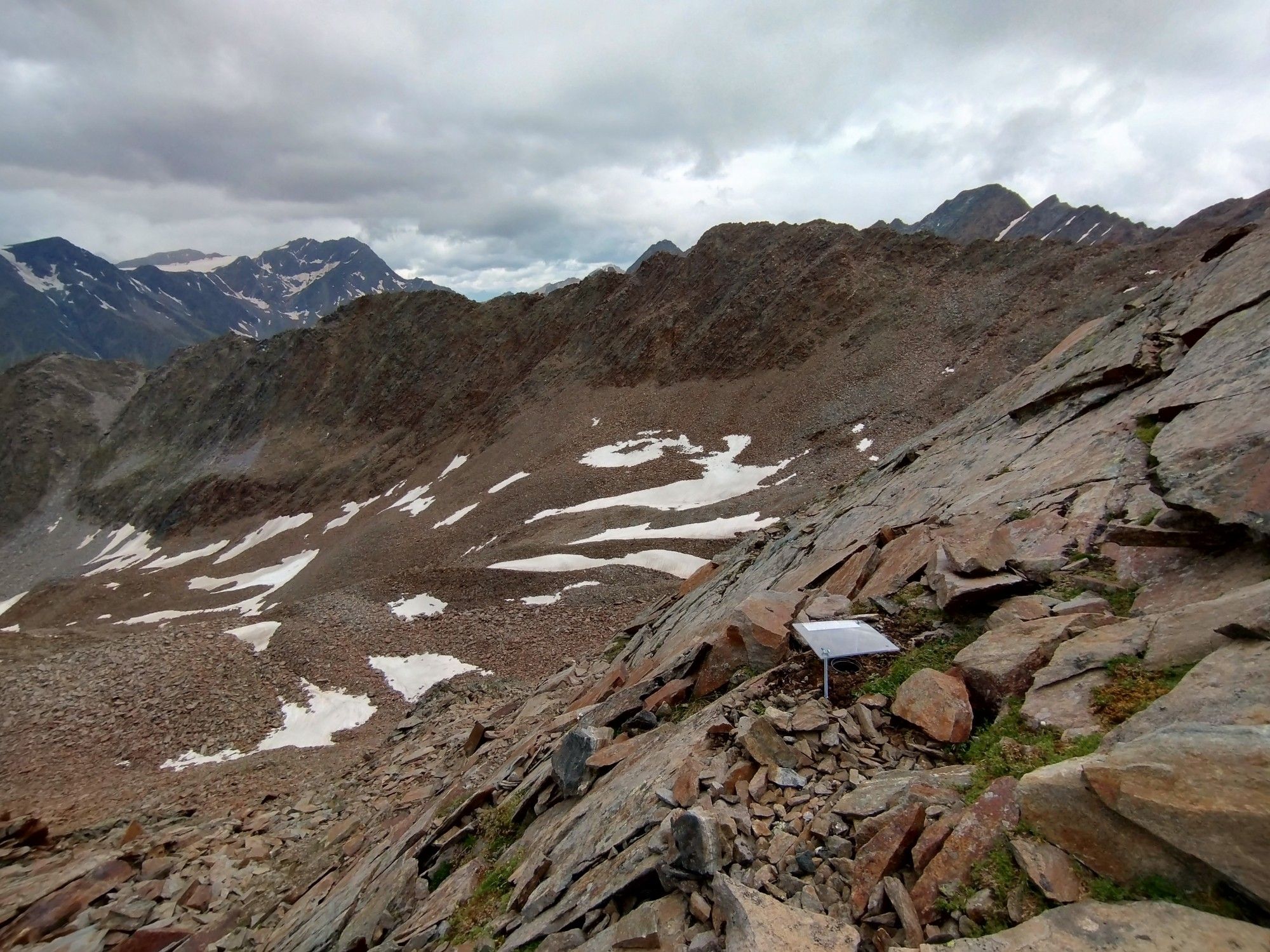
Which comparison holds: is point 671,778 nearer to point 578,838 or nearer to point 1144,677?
point 578,838

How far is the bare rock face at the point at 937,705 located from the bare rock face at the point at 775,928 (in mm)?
2462

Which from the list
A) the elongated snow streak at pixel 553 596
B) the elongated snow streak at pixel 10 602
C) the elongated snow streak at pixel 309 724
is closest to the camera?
the elongated snow streak at pixel 309 724

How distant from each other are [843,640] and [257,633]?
31.6 meters

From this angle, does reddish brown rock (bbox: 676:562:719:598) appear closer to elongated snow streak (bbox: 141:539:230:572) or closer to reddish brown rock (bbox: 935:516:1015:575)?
reddish brown rock (bbox: 935:516:1015:575)

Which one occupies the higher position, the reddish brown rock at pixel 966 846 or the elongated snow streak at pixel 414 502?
the elongated snow streak at pixel 414 502

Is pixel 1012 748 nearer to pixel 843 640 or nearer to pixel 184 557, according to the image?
pixel 843 640

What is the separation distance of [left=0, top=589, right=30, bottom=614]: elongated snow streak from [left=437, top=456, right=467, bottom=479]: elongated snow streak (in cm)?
4911

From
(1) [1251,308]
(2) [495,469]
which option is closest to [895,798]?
(1) [1251,308]

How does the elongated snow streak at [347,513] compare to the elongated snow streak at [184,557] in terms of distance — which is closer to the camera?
the elongated snow streak at [347,513]

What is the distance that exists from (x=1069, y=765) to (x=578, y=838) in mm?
5484

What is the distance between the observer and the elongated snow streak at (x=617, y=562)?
31.0m

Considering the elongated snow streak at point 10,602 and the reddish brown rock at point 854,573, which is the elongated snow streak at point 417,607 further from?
the elongated snow streak at point 10,602

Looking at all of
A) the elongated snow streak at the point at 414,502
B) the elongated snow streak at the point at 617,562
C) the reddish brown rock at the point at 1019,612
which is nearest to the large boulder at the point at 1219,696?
the reddish brown rock at the point at 1019,612

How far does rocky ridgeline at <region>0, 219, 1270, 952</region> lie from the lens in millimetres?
3992
